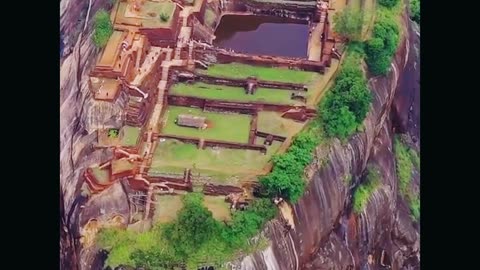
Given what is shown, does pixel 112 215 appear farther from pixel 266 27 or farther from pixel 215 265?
pixel 266 27

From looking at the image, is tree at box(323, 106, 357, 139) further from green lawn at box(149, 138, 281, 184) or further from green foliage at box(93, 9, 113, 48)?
green foliage at box(93, 9, 113, 48)

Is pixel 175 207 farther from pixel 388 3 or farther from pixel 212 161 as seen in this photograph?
pixel 388 3

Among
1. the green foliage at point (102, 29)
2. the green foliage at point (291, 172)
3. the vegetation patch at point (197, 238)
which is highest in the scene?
the green foliage at point (102, 29)

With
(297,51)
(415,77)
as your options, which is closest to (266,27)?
(297,51)

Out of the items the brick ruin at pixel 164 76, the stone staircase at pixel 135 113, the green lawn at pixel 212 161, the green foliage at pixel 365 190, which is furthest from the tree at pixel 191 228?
the green foliage at pixel 365 190

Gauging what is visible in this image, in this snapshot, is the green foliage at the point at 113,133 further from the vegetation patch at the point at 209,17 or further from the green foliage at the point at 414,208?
the green foliage at the point at 414,208

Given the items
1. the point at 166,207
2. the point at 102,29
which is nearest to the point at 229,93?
the point at 166,207

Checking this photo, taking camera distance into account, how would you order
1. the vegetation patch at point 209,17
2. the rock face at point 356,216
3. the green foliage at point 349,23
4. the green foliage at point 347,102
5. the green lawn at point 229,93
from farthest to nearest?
the vegetation patch at point 209,17 < the green foliage at point 349,23 < the green lawn at point 229,93 < the green foliage at point 347,102 < the rock face at point 356,216
